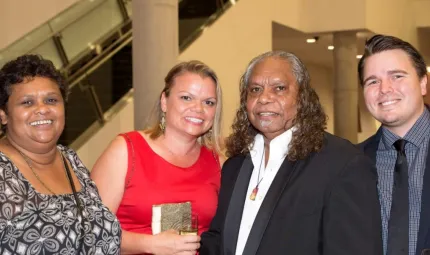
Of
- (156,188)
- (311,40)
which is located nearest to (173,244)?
(156,188)

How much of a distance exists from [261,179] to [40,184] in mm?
945

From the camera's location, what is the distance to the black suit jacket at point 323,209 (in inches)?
98.0

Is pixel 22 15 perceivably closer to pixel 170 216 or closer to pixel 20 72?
pixel 20 72

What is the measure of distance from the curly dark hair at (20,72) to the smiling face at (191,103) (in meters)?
0.68

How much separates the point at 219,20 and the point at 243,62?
38.8 inches

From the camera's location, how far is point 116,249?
2.82m

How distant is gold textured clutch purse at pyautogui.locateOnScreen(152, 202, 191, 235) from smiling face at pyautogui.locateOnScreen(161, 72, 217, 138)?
51 cm

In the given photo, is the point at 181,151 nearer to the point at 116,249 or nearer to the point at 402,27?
the point at 116,249

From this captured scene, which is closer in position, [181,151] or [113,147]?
A: [113,147]

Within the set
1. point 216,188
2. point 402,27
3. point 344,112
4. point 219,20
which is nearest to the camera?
point 216,188

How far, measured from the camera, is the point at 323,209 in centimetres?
255

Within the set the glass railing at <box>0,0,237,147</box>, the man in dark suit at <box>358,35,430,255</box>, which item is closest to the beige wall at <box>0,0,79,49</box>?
the glass railing at <box>0,0,237,147</box>

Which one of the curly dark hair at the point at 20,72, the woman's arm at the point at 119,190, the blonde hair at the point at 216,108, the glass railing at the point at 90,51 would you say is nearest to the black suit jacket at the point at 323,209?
the woman's arm at the point at 119,190

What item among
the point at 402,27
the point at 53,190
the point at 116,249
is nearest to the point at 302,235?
the point at 116,249
